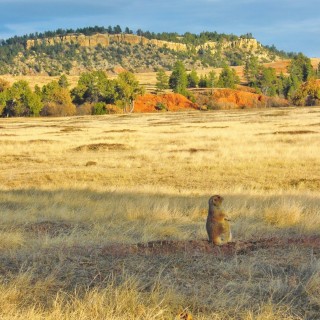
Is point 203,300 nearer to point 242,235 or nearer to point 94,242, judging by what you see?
point 94,242

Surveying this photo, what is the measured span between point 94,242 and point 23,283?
257cm

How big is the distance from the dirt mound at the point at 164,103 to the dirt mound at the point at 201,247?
96163 mm

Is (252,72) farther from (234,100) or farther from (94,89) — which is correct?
(94,89)

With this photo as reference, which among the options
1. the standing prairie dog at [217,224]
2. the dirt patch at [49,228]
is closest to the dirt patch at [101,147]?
the dirt patch at [49,228]

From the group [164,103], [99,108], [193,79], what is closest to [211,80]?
[193,79]

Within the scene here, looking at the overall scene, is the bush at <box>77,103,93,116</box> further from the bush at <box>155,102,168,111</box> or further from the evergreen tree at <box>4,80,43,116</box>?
the bush at <box>155,102,168,111</box>

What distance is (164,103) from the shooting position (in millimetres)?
104750

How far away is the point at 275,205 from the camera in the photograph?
37.8 ft

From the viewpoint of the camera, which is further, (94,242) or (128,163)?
(128,163)

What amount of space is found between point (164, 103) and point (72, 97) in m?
18.9

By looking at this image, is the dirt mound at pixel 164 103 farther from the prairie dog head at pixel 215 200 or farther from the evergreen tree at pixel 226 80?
the prairie dog head at pixel 215 200

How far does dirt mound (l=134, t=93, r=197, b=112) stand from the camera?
10375 cm

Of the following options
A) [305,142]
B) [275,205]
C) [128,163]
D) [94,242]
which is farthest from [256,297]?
[305,142]

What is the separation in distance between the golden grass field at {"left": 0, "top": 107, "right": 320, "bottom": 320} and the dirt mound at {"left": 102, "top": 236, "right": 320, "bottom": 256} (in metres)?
0.01
